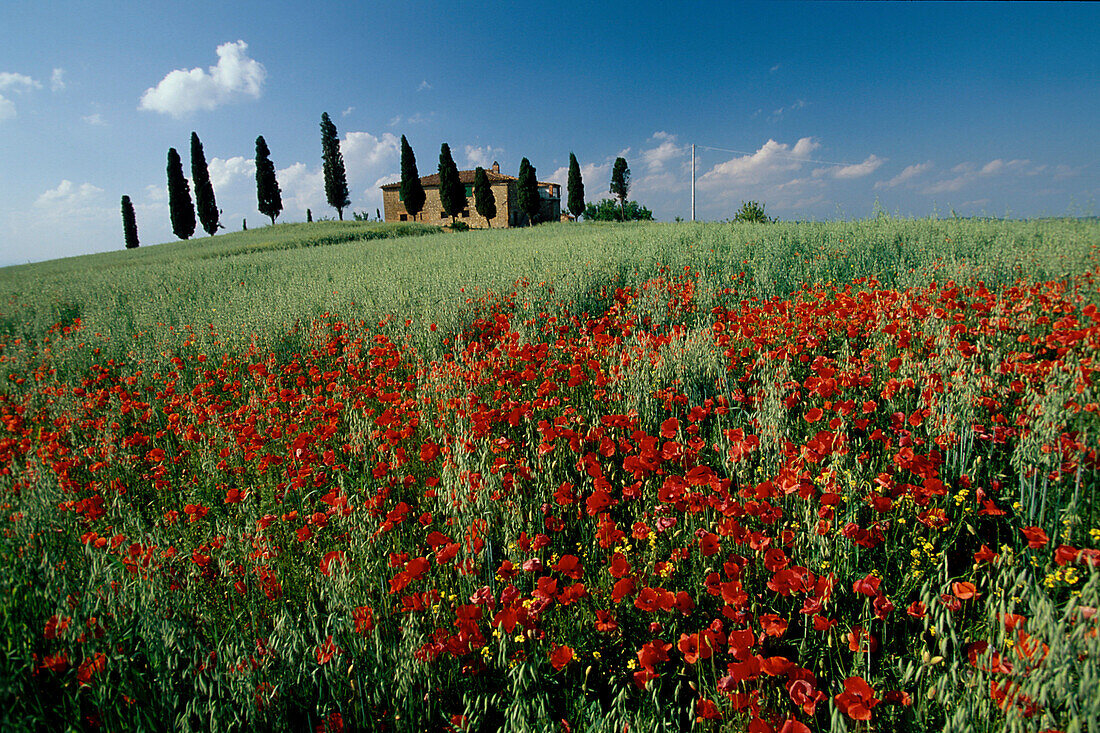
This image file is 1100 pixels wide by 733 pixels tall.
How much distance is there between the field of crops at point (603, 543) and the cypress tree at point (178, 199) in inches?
2120

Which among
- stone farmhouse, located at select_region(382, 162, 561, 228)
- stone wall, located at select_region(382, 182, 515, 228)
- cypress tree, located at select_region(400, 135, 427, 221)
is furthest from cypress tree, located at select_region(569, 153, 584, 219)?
cypress tree, located at select_region(400, 135, 427, 221)

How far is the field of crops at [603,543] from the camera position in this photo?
139 centimetres

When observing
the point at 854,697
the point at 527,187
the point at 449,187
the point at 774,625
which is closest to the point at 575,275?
the point at 774,625

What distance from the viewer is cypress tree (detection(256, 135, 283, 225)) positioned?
47.9 metres

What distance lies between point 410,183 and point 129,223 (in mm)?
32930

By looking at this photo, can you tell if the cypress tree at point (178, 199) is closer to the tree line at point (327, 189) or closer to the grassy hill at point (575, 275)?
the tree line at point (327, 189)

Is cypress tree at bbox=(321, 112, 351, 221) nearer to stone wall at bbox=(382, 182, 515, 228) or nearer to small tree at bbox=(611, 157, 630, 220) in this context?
stone wall at bbox=(382, 182, 515, 228)

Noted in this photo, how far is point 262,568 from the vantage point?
184 cm

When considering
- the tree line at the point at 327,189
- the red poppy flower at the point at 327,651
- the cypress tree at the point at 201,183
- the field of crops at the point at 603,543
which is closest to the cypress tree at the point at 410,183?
the tree line at the point at 327,189

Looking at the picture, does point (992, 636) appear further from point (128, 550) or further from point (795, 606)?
point (128, 550)

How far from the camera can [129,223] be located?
2092 inches

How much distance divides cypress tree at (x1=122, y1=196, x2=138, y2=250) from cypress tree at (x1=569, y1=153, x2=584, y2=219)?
48739 mm

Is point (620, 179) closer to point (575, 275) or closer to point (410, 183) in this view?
point (410, 183)

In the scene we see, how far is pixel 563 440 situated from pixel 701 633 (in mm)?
1468
